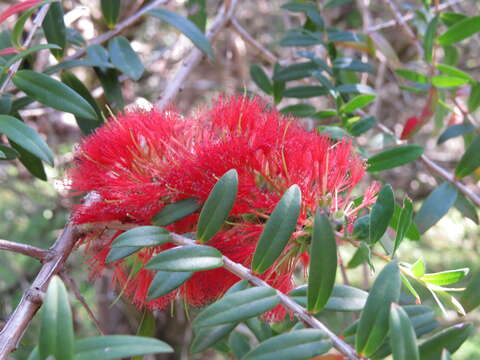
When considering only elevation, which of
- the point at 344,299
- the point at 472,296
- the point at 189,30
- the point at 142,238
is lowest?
the point at 472,296

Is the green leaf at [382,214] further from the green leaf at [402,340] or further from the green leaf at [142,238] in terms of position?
the green leaf at [142,238]

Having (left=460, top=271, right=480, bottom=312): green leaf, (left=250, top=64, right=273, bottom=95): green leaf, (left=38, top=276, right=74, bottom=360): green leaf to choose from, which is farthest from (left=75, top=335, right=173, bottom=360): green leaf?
(left=250, top=64, right=273, bottom=95): green leaf

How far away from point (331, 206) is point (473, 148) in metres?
0.49

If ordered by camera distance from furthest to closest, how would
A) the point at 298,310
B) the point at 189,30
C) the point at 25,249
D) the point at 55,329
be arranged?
the point at 189,30 < the point at 25,249 < the point at 298,310 < the point at 55,329

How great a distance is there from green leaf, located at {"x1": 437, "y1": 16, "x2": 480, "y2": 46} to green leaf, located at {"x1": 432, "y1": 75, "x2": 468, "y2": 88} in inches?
3.8

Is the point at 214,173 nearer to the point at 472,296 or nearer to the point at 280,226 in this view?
the point at 280,226

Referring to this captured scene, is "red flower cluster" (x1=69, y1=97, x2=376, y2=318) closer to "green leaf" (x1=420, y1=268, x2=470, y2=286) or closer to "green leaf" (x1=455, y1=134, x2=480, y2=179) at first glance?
"green leaf" (x1=420, y1=268, x2=470, y2=286)

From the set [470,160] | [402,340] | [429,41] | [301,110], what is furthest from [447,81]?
[402,340]

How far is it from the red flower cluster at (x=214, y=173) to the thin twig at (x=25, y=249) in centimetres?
8

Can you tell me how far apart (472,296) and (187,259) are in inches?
18.6

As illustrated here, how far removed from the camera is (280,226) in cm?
68

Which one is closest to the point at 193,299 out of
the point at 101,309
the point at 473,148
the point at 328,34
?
the point at 473,148

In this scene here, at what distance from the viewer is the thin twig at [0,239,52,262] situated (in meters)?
0.73

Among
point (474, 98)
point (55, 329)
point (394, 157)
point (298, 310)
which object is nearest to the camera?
point (55, 329)
